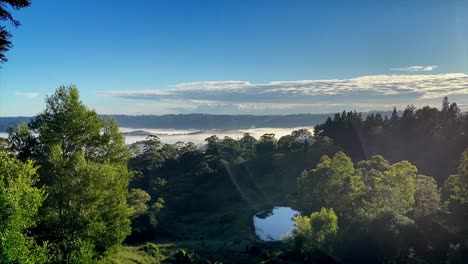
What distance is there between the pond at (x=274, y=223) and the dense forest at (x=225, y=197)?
7.32 feet

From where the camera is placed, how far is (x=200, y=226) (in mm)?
80812

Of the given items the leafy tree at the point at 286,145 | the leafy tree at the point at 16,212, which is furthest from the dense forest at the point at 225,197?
the leafy tree at the point at 286,145

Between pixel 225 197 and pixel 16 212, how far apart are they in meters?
79.1

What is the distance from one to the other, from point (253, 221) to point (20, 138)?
5541 centimetres

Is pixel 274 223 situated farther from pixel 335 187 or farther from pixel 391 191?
pixel 391 191

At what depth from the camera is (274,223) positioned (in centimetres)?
7650

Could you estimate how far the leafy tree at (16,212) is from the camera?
19953 mm

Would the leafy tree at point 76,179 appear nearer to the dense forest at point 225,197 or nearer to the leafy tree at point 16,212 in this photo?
the dense forest at point 225,197

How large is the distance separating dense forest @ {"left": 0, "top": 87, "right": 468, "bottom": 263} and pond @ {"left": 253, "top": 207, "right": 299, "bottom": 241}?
2231 millimetres

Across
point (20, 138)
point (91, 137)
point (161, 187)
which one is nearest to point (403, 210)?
point (91, 137)

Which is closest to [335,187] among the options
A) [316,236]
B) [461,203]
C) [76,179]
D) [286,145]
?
[316,236]

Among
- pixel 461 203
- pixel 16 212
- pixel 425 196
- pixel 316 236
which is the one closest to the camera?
pixel 16 212

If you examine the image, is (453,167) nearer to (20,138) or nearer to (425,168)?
(425,168)

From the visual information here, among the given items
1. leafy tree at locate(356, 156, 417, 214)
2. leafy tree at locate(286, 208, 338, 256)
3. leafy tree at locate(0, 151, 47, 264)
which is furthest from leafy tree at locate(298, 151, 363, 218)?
leafy tree at locate(0, 151, 47, 264)
